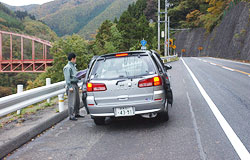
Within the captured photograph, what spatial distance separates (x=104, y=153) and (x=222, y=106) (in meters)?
4.21

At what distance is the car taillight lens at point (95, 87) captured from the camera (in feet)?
17.4

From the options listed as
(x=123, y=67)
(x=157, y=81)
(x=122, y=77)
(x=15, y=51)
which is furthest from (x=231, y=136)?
(x=15, y=51)

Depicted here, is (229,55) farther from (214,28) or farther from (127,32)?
(127,32)

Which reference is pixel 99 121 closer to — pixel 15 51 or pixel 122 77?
pixel 122 77

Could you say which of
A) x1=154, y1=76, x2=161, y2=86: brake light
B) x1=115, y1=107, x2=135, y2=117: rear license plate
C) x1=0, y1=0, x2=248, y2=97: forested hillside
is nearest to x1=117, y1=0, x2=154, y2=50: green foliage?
x1=0, y1=0, x2=248, y2=97: forested hillside

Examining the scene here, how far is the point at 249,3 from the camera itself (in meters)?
37.2

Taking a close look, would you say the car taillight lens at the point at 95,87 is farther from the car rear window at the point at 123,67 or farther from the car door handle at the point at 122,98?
the car door handle at the point at 122,98

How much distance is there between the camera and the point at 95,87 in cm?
536

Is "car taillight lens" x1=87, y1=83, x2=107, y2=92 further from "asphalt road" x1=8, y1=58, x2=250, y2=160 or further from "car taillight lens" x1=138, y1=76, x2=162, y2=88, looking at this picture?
"asphalt road" x1=8, y1=58, x2=250, y2=160

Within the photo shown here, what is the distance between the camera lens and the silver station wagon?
521 cm

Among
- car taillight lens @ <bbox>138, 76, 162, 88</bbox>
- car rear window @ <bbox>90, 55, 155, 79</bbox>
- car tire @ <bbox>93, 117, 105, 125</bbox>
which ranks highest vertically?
car rear window @ <bbox>90, 55, 155, 79</bbox>

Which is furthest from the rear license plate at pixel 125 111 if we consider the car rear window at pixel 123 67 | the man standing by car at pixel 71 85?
the man standing by car at pixel 71 85

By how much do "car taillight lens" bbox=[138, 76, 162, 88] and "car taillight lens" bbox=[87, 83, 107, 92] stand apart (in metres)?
0.72

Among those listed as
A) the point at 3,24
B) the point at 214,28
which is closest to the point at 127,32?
the point at 214,28
